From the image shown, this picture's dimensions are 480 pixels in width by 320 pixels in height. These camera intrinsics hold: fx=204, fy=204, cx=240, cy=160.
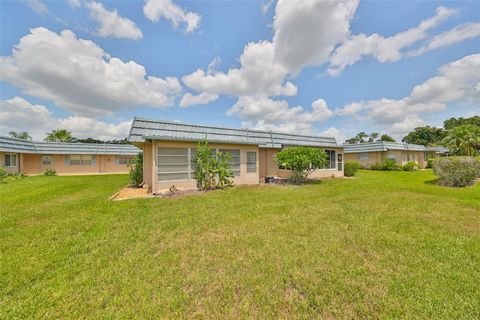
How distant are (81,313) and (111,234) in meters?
2.68

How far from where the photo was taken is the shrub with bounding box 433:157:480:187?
11.9 m

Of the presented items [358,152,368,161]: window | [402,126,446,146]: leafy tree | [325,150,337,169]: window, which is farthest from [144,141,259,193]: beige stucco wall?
[402,126,446,146]: leafy tree

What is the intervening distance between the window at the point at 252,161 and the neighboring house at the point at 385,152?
1629 centimetres

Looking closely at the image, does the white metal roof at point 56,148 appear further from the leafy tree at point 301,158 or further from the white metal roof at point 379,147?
the white metal roof at point 379,147

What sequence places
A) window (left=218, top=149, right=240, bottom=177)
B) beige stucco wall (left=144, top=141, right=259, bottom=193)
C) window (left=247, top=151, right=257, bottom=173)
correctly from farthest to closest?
window (left=247, top=151, right=257, bottom=173) → window (left=218, top=149, right=240, bottom=177) → beige stucco wall (left=144, top=141, right=259, bottom=193)

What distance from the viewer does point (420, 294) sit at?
282cm

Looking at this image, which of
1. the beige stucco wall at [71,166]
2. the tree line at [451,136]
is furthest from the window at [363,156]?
the beige stucco wall at [71,166]

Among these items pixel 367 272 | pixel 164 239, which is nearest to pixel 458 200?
pixel 367 272

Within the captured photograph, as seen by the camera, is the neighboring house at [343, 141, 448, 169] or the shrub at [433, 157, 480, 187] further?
the neighboring house at [343, 141, 448, 169]

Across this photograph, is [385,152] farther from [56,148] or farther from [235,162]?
[56,148]

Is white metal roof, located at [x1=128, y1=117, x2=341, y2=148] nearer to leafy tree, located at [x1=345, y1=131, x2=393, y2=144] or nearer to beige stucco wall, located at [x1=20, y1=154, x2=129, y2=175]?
beige stucco wall, located at [x1=20, y1=154, x2=129, y2=175]

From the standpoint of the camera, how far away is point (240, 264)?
3.64 m

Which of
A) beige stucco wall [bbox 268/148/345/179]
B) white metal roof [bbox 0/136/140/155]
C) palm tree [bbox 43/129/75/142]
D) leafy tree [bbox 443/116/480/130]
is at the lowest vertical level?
beige stucco wall [bbox 268/148/345/179]

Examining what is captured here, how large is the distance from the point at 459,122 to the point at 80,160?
3012 inches
